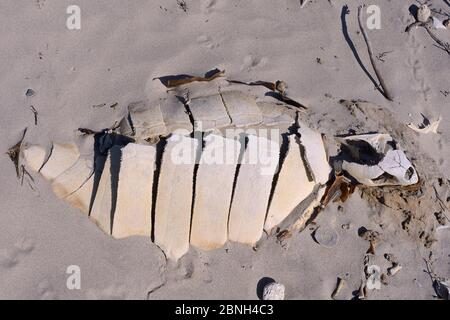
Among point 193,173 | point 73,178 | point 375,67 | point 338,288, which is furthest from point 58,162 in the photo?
point 375,67

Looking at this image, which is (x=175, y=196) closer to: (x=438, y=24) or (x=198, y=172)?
(x=198, y=172)

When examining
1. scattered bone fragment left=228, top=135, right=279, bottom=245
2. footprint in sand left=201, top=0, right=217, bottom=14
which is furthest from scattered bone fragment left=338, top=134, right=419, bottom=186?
footprint in sand left=201, top=0, right=217, bottom=14

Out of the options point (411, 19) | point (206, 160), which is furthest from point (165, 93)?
point (411, 19)

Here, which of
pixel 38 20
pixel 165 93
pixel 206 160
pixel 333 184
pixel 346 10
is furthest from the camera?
pixel 346 10

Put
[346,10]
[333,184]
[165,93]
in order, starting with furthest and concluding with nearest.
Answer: [346,10] → [165,93] → [333,184]

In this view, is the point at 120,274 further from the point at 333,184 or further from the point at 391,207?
the point at 391,207

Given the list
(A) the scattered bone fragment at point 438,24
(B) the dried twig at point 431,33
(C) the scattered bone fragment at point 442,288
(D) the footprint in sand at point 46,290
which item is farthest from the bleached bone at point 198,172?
(A) the scattered bone fragment at point 438,24
